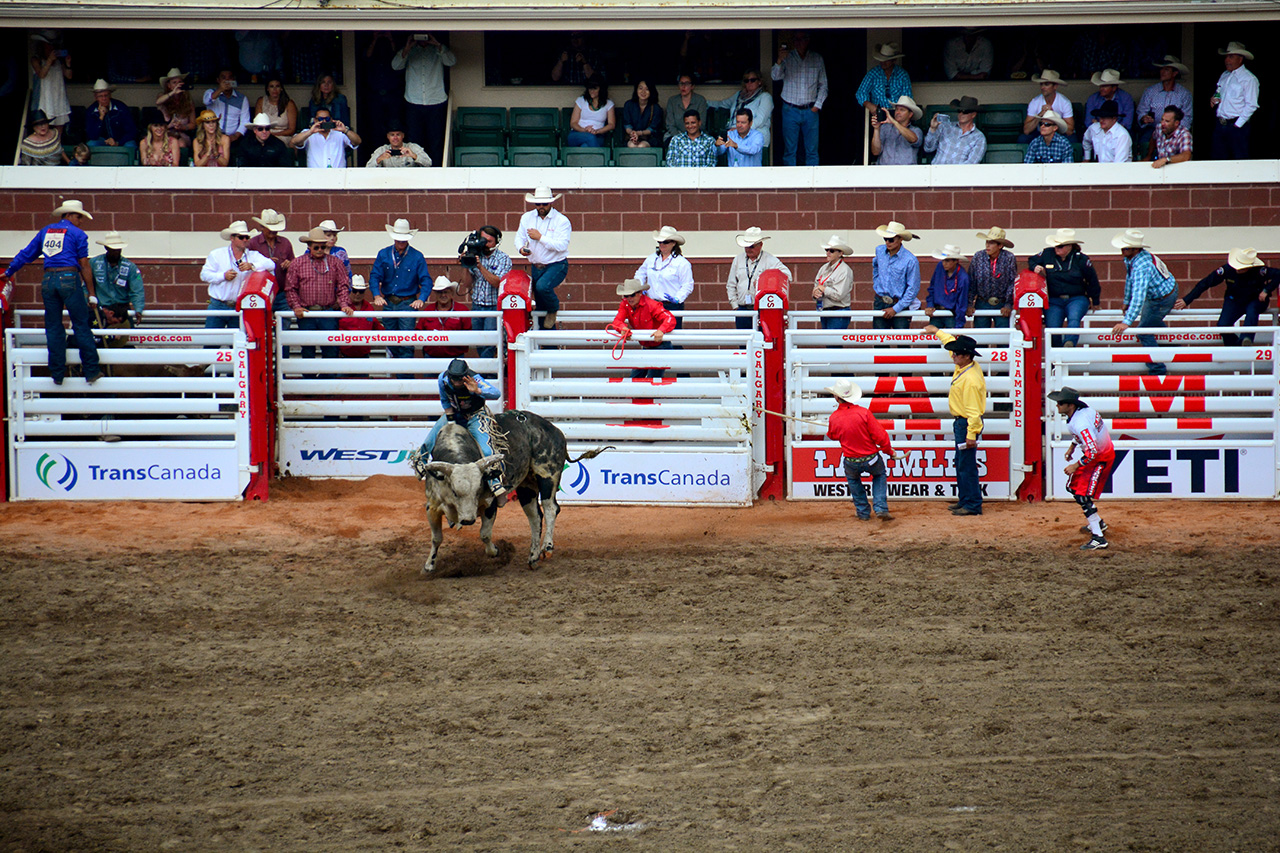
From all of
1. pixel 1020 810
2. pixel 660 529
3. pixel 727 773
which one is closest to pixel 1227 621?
pixel 1020 810

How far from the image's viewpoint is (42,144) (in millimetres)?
16109

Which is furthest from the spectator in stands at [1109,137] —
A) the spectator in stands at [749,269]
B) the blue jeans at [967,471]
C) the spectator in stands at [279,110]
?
the spectator in stands at [279,110]

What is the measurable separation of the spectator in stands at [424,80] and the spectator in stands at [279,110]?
0.92m

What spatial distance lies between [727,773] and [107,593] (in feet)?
17.1

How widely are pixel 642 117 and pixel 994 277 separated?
576 cm

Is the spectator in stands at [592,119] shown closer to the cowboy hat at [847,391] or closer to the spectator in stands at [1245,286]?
the cowboy hat at [847,391]

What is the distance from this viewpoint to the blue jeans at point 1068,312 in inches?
504

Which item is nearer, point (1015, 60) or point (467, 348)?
point (467, 348)

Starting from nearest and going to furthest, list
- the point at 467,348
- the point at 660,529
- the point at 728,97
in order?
the point at 660,529
the point at 467,348
the point at 728,97

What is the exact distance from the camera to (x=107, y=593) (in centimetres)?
874

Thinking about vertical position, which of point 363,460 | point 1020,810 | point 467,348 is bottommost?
point 1020,810

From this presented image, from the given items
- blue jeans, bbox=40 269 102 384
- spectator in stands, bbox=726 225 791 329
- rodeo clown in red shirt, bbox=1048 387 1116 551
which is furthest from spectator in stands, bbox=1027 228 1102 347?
blue jeans, bbox=40 269 102 384

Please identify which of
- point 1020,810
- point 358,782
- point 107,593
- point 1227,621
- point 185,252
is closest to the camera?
point 1020,810

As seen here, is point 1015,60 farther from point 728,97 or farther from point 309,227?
point 309,227
